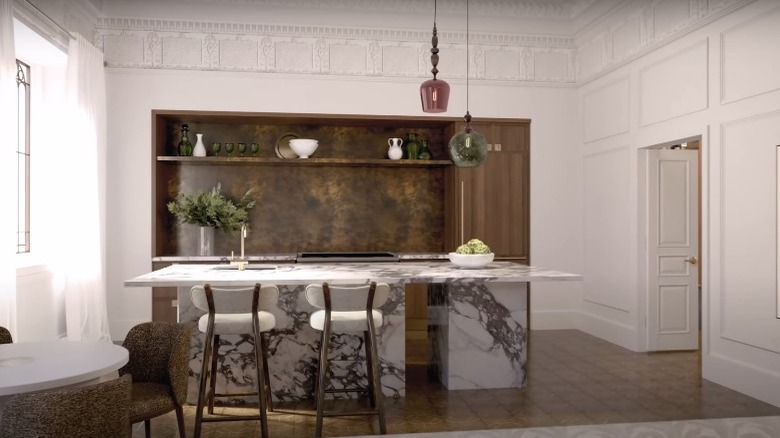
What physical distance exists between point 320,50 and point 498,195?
2520 mm

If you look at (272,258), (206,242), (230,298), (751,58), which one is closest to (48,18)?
(206,242)

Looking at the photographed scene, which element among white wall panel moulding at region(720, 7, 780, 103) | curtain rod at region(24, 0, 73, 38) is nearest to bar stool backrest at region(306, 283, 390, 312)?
white wall panel moulding at region(720, 7, 780, 103)

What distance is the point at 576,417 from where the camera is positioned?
3891 millimetres

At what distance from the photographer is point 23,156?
218 inches

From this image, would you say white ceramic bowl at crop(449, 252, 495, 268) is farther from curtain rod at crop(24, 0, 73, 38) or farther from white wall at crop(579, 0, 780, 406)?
curtain rod at crop(24, 0, 73, 38)

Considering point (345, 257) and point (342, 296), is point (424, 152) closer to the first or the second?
point (345, 257)

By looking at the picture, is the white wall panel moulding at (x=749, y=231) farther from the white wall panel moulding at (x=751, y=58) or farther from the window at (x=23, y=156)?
the window at (x=23, y=156)

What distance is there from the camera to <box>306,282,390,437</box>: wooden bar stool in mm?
3598

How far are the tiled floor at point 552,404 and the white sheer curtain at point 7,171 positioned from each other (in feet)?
4.79

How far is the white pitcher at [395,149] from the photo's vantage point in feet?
22.9

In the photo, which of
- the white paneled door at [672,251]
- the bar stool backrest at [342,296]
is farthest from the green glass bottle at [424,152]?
the bar stool backrest at [342,296]

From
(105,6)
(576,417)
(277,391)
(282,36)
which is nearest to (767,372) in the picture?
(576,417)

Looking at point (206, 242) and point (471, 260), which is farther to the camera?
point (206, 242)

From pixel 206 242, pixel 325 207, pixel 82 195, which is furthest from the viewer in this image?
pixel 325 207
